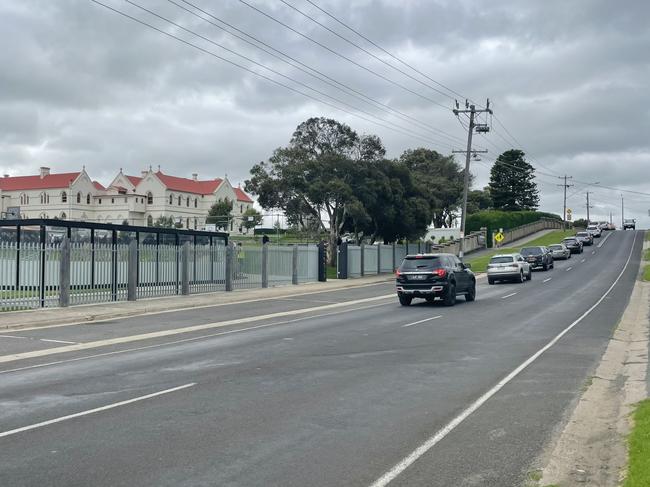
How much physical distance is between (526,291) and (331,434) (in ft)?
79.5

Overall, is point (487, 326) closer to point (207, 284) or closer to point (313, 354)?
point (313, 354)

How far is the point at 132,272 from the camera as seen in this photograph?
78.8 feet

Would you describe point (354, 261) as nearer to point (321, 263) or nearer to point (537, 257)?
point (321, 263)

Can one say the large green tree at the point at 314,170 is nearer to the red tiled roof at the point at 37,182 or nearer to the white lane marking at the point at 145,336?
the white lane marking at the point at 145,336

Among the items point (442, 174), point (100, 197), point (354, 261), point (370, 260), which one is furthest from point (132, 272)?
point (100, 197)

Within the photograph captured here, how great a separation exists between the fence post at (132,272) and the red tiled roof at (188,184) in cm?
8987

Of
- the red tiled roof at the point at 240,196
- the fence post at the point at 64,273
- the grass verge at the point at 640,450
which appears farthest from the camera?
the red tiled roof at the point at 240,196

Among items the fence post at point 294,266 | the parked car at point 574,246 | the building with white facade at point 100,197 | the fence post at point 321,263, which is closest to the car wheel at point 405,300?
the fence post at point 294,266

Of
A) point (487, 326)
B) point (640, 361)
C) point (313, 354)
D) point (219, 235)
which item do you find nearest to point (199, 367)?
point (313, 354)

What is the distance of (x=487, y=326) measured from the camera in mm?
17219

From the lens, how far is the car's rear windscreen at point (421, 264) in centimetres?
2336

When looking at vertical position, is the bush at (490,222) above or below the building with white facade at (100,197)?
below

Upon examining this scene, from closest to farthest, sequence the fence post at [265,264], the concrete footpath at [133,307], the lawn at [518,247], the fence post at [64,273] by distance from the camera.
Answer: the concrete footpath at [133,307], the fence post at [64,273], the fence post at [265,264], the lawn at [518,247]

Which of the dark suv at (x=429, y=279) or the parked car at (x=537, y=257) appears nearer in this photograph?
the dark suv at (x=429, y=279)
